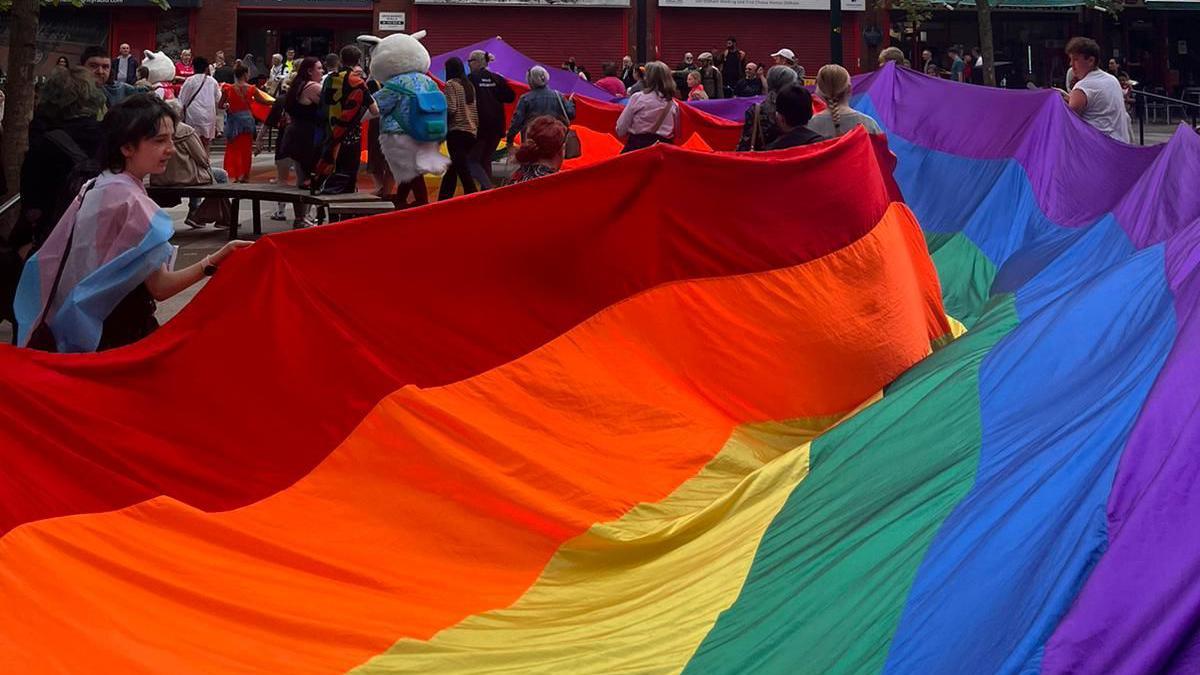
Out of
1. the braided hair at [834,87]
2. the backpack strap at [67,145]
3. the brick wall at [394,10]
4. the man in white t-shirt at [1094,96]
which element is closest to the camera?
the backpack strap at [67,145]

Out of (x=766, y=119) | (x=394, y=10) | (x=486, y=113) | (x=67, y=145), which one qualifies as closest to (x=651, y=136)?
(x=486, y=113)

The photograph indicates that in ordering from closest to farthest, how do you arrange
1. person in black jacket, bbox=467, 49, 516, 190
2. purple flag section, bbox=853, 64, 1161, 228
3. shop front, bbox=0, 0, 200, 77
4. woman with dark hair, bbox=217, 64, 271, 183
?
1. purple flag section, bbox=853, 64, 1161, 228
2. person in black jacket, bbox=467, 49, 516, 190
3. woman with dark hair, bbox=217, 64, 271, 183
4. shop front, bbox=0, 0, 200, 77

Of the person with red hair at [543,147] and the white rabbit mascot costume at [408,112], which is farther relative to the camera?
the white rabbit mascot costume at [408,112]

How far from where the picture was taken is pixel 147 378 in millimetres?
5090

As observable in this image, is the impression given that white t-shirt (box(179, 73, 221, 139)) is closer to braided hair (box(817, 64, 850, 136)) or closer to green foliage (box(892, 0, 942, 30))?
braided hair (box(817, 64, 850, 136))

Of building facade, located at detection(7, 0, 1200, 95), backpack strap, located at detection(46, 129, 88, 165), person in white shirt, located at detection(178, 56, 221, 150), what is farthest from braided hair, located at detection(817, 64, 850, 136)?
building facade, located at detection(7, 0, 1200, 95)

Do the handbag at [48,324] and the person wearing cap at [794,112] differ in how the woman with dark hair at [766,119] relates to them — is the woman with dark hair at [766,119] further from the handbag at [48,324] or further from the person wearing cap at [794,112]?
the handbag at [48,324]

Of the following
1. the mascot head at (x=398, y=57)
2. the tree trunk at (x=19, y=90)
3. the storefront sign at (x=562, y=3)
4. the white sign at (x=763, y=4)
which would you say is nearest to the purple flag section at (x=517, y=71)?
the mascot head at (x=398, y=57)

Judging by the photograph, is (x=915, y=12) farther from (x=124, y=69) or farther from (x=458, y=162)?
(x=458, y=162)

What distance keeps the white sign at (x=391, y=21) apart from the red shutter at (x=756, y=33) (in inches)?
278

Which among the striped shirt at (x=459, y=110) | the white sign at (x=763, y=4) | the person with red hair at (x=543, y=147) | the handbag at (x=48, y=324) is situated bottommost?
the handbag at (x=48, y=324)

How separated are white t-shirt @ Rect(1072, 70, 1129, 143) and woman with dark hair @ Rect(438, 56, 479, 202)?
6329mm

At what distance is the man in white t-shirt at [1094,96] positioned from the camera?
1216 cm

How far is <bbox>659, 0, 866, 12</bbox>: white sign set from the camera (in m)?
42.9
